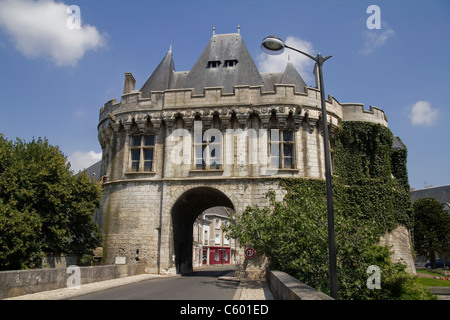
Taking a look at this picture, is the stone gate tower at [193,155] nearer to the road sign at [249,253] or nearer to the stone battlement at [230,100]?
the stone battlement at [230,100]

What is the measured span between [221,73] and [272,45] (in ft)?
45.2

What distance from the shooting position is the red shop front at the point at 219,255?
51.5 meters

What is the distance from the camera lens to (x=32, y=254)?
15086 mm

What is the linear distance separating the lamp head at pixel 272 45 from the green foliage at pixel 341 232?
19.9 ft

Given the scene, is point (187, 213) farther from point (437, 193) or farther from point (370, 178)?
point (437, 193)

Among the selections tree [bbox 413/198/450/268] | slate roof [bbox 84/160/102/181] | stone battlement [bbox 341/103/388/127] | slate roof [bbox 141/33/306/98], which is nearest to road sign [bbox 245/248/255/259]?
slate roof [bbox 141/33/306/98]

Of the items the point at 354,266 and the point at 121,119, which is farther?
the point at 121,119

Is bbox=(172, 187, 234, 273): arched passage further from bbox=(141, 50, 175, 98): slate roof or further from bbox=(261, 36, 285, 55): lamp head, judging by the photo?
bbox=(261, 36, 285, 55): lamp head

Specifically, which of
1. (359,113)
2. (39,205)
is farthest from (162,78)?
(359,113)

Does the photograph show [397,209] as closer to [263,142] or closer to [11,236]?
[263,142]

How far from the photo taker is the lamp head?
28.3 feet

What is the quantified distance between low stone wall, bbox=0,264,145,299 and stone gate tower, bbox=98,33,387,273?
451 centimetres
